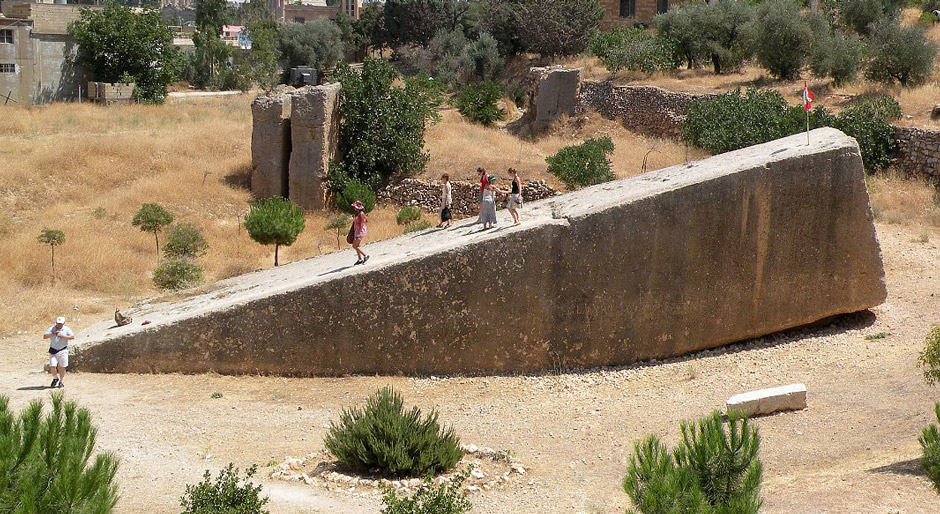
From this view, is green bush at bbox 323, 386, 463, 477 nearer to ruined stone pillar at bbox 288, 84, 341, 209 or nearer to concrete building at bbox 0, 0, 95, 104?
ruined stone pillar at bbox 288, 84, 341, 209

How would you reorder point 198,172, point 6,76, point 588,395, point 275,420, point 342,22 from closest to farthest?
point 275,420, point 588,395, point 198,172, point 6,76, point 342,22

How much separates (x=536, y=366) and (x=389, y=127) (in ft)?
44.5

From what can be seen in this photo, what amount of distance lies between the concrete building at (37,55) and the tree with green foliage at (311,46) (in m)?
16.9

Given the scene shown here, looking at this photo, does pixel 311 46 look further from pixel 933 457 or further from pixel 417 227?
pixel 933 457

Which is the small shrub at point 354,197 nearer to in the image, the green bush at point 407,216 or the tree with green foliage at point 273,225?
the green bush at point 407,216

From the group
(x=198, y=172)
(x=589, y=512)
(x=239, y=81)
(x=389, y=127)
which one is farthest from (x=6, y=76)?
(x=589, y=512)

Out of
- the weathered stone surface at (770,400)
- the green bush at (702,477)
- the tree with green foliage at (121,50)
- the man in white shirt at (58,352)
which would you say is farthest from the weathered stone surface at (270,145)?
the green bush at (702,477)

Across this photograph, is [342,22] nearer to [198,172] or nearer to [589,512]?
[198,172]

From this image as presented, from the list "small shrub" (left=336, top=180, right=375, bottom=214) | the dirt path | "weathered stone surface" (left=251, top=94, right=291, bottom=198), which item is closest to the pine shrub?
the dirt path

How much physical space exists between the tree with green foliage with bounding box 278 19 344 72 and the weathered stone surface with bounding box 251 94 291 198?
3421 cm

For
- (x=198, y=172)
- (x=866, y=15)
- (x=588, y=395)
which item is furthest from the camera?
(x=866, y=15)

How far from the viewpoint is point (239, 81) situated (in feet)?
179

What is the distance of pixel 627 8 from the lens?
2183 inches

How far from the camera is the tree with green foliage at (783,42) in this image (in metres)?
32.2
